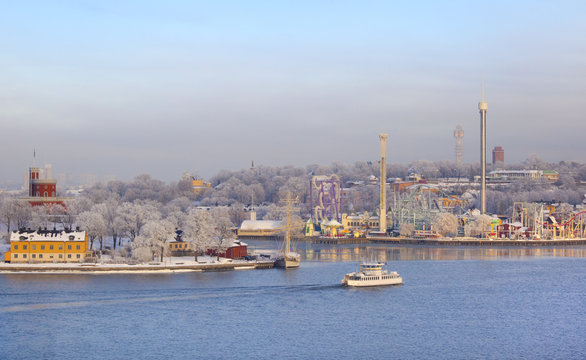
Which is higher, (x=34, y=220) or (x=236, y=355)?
(x=34, y=220)

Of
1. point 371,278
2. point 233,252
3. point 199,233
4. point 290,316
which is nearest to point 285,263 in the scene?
point 233,252

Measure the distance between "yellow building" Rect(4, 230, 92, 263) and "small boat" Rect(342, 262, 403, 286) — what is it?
8.64 meters

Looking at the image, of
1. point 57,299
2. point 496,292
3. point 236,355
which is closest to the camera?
point 236,355

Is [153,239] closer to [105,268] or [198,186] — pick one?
[105,268]

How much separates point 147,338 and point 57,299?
4449 mm

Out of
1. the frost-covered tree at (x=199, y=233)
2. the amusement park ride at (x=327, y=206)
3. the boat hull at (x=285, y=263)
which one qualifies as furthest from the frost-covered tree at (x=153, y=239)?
the amusement park ride at (x=327, y=206)

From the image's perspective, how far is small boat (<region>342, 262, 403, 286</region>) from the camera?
71.2ft

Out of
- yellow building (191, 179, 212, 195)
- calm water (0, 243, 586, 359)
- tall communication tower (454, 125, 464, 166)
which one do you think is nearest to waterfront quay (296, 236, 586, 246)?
calm water (0, 243, 586, 359)

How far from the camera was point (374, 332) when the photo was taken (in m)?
16.1

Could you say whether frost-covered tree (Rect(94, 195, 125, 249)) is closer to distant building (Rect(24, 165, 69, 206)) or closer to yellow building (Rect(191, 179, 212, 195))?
distant building (Rect(24, 165, 69, 206))

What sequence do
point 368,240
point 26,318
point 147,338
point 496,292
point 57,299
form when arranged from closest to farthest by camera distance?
point 147,338 < point 26,318 < point 57,299 < point 496,292 < point 368,240

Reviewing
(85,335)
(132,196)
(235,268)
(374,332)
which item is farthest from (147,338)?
(132,196)

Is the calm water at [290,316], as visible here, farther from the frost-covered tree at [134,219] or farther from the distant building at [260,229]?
the distant building at [260,229]

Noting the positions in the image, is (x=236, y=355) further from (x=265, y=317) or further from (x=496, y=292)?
(x=496, y=292)
